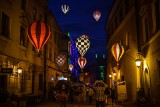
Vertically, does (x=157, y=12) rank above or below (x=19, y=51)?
above

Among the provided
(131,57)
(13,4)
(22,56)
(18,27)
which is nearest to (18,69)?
(22,56)

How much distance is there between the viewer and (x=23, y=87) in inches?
930

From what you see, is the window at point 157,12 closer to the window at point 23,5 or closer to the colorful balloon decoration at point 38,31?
the colorful balloon decoration at point 38,31

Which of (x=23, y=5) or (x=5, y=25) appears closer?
(x=5, y=25)

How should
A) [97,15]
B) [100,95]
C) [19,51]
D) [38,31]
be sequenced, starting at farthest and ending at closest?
[97,15] → [19,51] → [38,31] → [100,95]

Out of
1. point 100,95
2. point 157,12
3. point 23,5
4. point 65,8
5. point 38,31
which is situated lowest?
point 100,95

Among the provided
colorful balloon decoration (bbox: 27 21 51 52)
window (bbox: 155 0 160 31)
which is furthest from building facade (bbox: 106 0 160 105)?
colorful balloon decoration (bbox: 27 21 51 52)

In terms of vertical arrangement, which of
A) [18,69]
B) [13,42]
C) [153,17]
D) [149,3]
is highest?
[149,3]

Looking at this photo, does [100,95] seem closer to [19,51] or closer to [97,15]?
[19,51]

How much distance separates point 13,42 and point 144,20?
10.8 meters

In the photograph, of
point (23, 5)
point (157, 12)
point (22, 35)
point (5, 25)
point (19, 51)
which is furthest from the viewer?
point (23, 5)

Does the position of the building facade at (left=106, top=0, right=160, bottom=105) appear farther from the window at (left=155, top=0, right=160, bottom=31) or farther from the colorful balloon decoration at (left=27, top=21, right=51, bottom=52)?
the colorful balloon decoration at (left=27, top=21, right=51, bottom=52)

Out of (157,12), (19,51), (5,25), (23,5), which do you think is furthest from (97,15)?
(5,25)

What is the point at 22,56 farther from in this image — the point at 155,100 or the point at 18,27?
the point at 155,100
